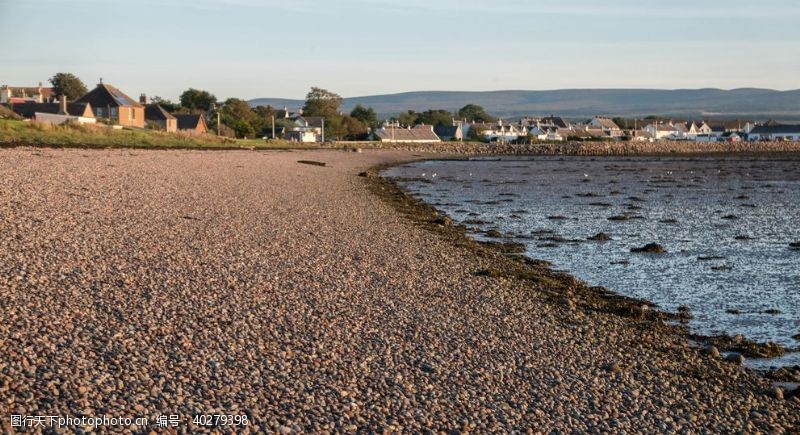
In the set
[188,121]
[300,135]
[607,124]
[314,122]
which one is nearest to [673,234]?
[188,121]

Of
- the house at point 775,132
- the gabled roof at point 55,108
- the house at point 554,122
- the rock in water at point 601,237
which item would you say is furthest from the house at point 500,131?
the rock in water at point 601,237

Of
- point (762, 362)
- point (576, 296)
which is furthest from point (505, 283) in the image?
point (762, 362)

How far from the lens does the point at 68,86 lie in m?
104

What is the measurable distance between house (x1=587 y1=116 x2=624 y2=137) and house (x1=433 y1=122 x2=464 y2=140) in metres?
45.3

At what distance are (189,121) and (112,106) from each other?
11560 mm

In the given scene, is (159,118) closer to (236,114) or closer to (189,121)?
(189,121)

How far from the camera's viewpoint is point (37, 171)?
23.8 metres

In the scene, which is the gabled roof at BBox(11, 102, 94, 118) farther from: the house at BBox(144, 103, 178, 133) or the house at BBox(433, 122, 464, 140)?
the house at BBox(433, 122, 464, 140)

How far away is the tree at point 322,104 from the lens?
444 ft

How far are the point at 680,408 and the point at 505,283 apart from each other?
19.1 ft

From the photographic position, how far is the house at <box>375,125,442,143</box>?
120250 millimetres

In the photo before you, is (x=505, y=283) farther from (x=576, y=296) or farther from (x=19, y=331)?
(x=19, y=331)

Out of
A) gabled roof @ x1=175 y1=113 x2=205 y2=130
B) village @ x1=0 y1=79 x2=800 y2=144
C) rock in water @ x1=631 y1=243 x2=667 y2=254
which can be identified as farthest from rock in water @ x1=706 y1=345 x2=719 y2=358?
gabled roof @ x1=175 y1=113 x2=205 y2=130

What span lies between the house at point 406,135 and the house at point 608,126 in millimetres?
61996
